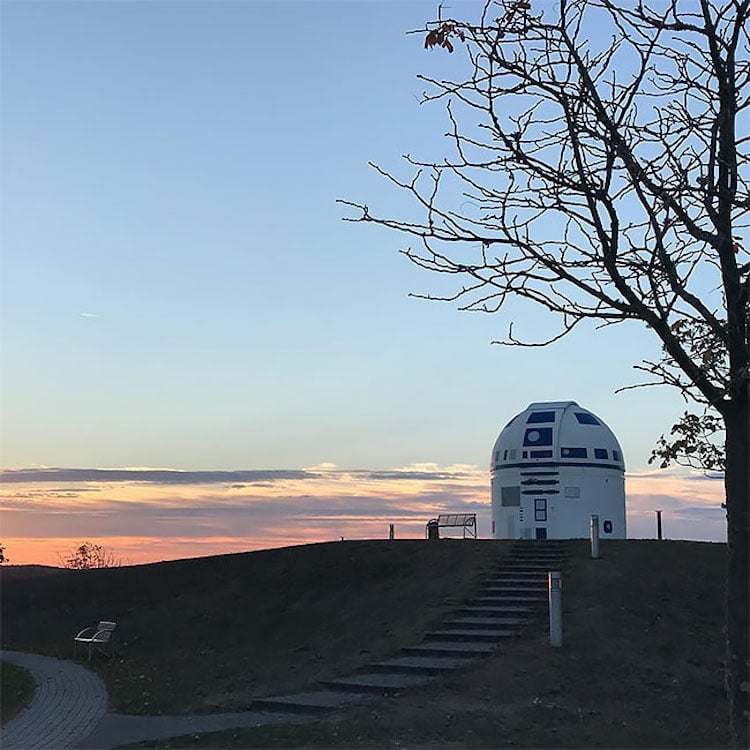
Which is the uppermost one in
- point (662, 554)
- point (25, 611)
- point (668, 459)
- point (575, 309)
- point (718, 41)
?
point (718, 41)

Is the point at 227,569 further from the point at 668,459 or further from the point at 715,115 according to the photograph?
the point at 715,115

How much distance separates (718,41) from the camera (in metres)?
8.91

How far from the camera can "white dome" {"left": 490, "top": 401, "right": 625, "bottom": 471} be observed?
3369 cm

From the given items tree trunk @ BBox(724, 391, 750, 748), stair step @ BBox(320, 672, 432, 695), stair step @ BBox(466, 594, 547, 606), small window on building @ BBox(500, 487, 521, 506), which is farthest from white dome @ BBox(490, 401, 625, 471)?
tree trunk @ BBox(724, 391, 750, 748)

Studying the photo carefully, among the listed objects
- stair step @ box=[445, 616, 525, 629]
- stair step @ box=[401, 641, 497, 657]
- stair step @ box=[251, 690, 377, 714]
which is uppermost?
stair step @ box=[445, 616, 525, 629]

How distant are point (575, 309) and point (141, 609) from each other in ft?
64.9

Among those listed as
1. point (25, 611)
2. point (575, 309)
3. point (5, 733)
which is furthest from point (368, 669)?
point (25, 611)

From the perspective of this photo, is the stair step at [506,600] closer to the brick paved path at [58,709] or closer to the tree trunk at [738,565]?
the brick paved path at [58,709]

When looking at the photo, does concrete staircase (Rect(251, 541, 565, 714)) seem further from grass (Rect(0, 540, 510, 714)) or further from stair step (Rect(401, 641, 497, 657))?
grass (Rect(0, 540, 510, 714))

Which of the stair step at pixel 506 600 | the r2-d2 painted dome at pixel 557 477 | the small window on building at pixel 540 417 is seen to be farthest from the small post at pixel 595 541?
the small window on building at pixel 540 417

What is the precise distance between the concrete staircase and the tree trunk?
269 inches

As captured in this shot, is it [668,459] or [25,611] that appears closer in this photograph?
[668,459]

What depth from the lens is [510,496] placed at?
34.5 meters

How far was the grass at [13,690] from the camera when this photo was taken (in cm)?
1628
